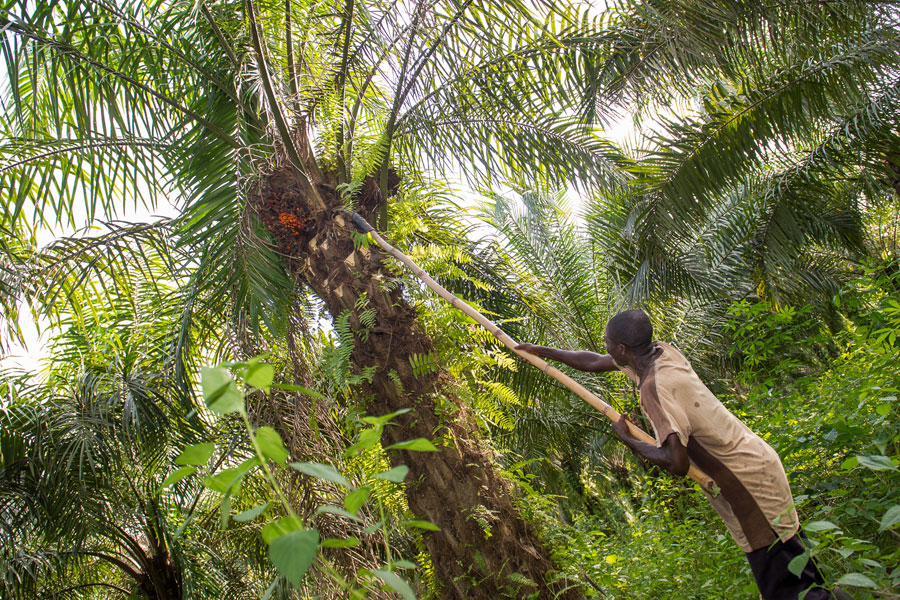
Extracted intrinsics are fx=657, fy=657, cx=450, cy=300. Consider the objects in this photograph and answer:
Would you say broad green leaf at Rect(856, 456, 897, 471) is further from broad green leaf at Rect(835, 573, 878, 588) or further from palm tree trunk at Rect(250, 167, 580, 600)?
palm tree trunk at Rect(250, 167, 580, 600)

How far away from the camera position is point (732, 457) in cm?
284

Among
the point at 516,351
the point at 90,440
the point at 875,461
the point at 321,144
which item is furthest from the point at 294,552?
the point at 90,440

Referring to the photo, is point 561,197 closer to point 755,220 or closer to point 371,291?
point 755,220

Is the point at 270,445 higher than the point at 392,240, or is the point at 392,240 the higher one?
the point at 392,240

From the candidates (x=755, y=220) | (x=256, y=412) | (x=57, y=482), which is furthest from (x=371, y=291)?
(x=755, y=220)

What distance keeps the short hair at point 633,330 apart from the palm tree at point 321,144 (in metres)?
1.45

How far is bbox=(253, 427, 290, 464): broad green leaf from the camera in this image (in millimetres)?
1008

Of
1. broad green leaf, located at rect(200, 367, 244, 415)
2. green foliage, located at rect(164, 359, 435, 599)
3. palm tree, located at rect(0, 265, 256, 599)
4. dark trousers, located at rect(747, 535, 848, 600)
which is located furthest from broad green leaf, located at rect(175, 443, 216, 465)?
palm tree, located at rect(0, 265, 256, 599)

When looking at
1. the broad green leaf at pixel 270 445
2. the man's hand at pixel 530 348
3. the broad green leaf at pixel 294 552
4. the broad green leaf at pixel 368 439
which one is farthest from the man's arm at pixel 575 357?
the broad green leaf at pixel 294 552

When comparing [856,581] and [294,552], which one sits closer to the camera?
[294,552]

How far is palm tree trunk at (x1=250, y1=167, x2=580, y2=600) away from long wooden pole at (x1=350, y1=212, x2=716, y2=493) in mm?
211

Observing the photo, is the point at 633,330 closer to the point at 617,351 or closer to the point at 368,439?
the point at 617,351

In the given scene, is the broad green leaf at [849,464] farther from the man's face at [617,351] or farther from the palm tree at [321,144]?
the palm tree at [321,144]

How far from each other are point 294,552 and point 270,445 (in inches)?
7.2
